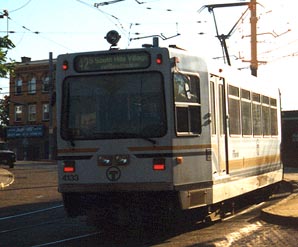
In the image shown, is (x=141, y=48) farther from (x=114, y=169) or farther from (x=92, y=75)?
(x=114, y=169)

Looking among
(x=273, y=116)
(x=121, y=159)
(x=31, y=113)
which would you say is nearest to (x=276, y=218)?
(x=121, y=159)

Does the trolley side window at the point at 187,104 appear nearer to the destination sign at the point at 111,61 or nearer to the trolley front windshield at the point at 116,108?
the trolley front windshield at the point at 116,108

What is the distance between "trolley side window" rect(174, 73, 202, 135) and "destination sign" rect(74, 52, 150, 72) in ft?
1.98

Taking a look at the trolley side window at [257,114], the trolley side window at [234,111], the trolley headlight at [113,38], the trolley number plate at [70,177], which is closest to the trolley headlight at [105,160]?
the trolley number plate at [70,177]

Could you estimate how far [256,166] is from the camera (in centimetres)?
1350

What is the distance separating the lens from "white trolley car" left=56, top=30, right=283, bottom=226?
9.40 metres

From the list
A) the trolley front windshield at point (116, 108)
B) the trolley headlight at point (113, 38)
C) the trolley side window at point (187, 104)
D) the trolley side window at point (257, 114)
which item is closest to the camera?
the trolley front windshield at point (116, 108)

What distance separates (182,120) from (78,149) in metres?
1.77

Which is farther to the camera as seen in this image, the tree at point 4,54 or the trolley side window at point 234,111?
the tree at point 4,54

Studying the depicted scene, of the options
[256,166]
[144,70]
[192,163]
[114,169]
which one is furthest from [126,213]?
[256,166]

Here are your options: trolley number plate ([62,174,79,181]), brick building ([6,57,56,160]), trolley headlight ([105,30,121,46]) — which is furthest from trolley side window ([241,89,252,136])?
brick building ([6,57,56,160])

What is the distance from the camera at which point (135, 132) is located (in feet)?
31.0

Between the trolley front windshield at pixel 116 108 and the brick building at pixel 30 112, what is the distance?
Answer: 52783mm

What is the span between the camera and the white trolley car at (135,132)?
9.40 metres
